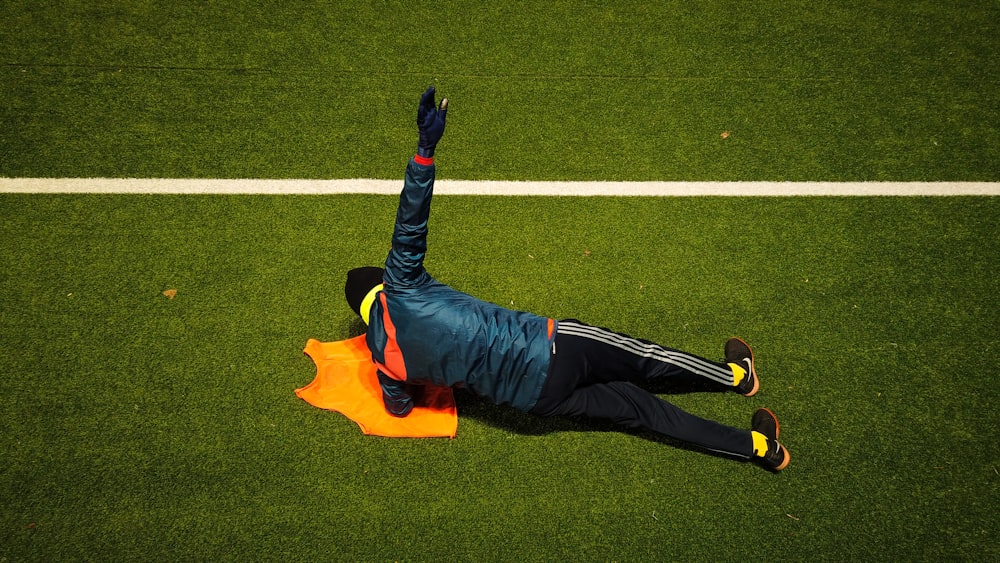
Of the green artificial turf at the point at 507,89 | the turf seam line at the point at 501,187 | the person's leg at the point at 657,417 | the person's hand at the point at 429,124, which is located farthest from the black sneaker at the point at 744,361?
the person's hand at the point at 429,124

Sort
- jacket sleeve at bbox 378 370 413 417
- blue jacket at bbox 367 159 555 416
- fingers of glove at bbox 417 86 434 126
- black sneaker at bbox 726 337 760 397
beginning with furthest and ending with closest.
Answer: black sneaker at bbox 726 337 760 397 → jacket sleeve at bbox 378 370 413 417 → blue jacket at bbox 367 159 555 416 → fingers of glove at bbox 417 86 434 126

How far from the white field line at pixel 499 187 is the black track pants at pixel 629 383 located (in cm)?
152

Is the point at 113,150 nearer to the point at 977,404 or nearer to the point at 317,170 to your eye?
the point at 317,170

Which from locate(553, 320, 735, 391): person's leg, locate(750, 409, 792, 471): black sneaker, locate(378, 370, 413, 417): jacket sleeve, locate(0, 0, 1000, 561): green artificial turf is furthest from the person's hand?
locate(750, 409, 792, 471): black sneaker

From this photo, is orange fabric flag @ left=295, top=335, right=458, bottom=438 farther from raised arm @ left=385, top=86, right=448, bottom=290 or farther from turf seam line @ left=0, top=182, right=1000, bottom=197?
turf seam line @ left=0, top=182, right=1000, bottom=197

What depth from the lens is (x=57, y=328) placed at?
4.14 metres

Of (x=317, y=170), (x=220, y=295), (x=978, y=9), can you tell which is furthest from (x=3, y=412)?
(x=978, y=9)

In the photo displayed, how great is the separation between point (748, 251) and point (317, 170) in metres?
3.39

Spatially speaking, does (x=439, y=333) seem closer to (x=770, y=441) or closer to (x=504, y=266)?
(x=504, y=266)

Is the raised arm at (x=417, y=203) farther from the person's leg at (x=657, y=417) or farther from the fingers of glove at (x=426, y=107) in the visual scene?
the person's leg at (x=657, y=417)

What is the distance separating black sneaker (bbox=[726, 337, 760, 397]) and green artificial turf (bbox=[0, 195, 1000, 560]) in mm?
112

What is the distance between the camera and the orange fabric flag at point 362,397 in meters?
3.90

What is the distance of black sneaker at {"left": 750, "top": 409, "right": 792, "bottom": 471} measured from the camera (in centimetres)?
378

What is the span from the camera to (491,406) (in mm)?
4027
